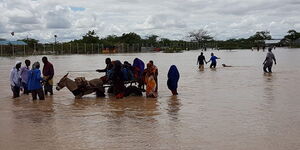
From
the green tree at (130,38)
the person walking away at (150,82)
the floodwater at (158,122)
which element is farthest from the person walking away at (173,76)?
the green tree at (130,38)

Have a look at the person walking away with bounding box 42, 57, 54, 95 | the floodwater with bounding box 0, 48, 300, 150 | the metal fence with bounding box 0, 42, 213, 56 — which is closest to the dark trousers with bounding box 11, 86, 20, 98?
the floodwater with bounding box 0, 48, 300, 150

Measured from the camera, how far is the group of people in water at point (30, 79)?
1238cm

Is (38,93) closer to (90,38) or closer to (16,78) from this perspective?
(16,78)

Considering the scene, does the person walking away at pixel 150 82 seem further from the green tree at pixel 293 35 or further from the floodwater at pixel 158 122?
the green tree at pixel 293 35

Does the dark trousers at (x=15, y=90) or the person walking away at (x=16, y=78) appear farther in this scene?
the dark trousers at (x=15, y=90)

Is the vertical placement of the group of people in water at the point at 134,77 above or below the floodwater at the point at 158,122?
Result: above

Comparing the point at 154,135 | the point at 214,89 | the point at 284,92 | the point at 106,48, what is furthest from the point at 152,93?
the point at 106,48

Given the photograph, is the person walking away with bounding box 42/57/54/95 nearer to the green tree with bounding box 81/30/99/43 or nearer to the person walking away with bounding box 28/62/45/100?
the person walking away with bounding box 28/62/45/100

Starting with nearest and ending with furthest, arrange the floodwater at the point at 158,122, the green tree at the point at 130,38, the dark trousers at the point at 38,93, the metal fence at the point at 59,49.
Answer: the floodwater at the point at 158,122 → the dark trousers at the point at 38,93 → the metal fence at the point at 59,49 → the green tree at the point at 130,38

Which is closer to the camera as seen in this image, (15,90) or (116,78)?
(116,78)

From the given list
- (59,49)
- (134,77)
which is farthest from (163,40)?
(134,77)

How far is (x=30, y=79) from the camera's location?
12375mm

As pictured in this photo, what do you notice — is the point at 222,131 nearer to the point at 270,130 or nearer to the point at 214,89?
the point at 270,130

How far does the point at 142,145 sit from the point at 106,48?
7437 centimetres
